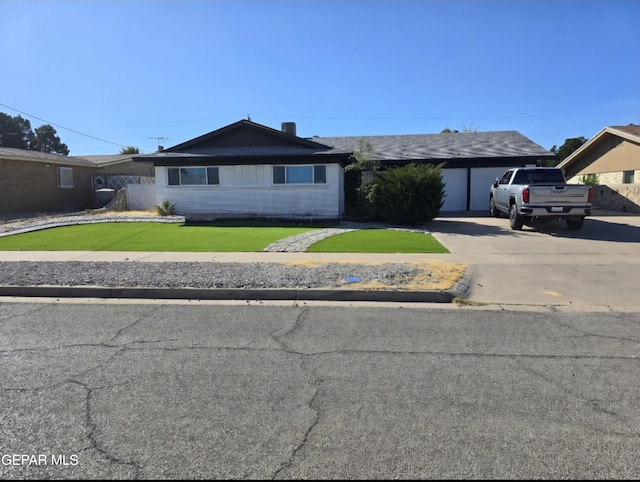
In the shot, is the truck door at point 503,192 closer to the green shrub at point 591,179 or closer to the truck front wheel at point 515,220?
the truck front wheel at point 515,220

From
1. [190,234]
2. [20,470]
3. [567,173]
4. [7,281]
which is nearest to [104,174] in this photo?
[190,234]

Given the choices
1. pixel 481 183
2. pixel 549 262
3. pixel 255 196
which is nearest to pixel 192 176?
pixel 255 196

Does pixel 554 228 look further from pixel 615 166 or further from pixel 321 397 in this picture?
pixel 321 397

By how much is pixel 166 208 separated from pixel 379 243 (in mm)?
11869

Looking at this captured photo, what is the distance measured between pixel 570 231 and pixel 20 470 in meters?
15.5

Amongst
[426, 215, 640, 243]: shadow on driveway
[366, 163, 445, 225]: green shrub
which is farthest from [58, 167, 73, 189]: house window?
[426, 215, 640, 243]: shadow on driveway

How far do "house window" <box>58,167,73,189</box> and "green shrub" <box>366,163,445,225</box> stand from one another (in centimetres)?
2028

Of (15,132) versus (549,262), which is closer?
(549,262)

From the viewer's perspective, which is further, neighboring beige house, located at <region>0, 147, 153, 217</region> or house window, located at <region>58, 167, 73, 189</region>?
house window, located at <region>58, 167, 73, 189</region>

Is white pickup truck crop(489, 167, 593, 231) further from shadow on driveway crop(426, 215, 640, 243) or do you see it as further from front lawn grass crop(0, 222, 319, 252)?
front lawn grass crop(0, 222, 319, 252)

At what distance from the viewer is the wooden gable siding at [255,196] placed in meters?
18.2

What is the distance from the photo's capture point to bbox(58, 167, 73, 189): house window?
82.1 feet

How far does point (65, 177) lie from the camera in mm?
25469

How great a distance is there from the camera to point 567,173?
3109 centimetres
